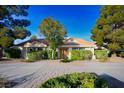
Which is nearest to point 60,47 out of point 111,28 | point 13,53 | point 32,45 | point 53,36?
point 53,36

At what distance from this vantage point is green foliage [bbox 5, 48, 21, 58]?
19.2 metres

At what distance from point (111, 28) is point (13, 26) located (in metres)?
5.88

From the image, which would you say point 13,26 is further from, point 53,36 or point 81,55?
point 81,55

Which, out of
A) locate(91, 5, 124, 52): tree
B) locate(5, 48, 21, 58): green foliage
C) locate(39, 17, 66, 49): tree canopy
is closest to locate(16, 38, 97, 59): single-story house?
locate(5, 48, 21, 58): green foliage

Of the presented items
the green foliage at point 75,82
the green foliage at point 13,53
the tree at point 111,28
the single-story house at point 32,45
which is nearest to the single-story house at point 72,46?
the single-story house at point 32,45

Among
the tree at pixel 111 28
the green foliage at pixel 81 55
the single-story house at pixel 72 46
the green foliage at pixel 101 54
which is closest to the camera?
the tree at pixel 111 28

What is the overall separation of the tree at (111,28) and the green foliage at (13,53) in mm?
6504

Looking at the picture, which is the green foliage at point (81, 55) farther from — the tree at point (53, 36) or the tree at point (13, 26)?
the tree at point (13, 26)

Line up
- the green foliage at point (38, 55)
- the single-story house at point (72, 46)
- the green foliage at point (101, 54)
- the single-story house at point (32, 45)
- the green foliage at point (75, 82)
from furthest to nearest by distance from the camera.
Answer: the single-story house at point (32, 45) → the green foliage at point (38, 55) → the single-story house at point (72, 46) → the green foliage at point (101, 54) → the green foliage at point (75, 82)

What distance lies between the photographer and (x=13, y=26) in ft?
55.3

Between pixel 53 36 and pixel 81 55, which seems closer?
pixel 81 55

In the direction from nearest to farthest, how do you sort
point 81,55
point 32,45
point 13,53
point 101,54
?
point 101,54 < point 81,55 < point 13,53 < point 32,45

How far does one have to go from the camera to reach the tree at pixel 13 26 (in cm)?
1366

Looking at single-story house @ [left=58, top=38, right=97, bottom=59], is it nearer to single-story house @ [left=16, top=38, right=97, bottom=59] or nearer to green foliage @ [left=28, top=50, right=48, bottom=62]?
single-story house @ [left=16, top=38, right=97, bottom=59]
